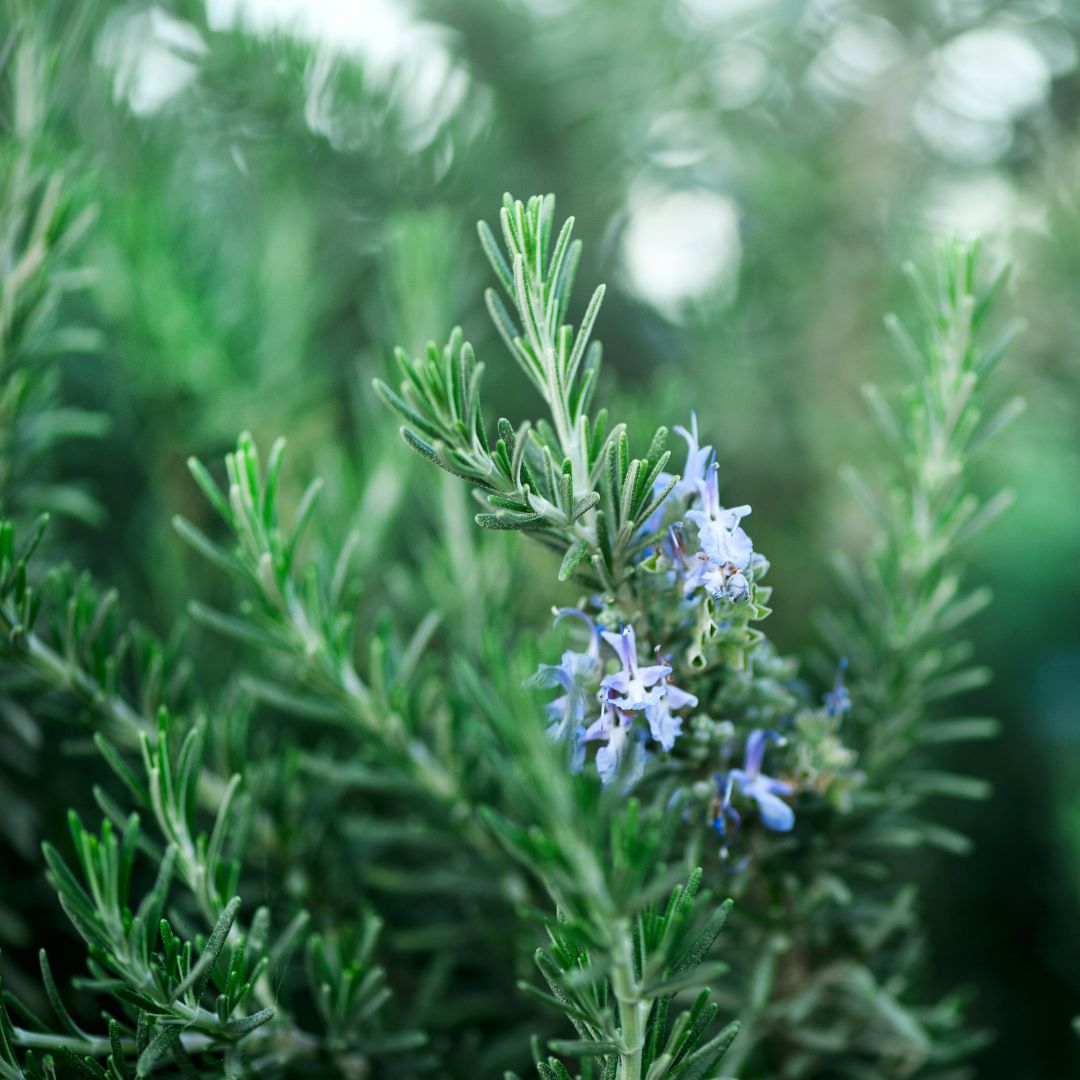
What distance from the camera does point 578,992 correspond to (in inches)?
12.4

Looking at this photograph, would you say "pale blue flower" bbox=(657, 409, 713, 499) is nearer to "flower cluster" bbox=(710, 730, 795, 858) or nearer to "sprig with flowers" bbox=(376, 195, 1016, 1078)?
"sprig with flowers" bbox=(376, 195, 1016, 1078)

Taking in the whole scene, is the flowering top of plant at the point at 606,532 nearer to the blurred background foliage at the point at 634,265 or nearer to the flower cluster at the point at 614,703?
the flower cluster at the point at 614,703

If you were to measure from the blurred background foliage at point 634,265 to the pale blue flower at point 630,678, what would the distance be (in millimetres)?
213

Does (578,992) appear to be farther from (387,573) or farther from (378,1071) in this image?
(387,573)

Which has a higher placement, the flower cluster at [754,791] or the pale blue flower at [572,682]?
the pale blue flower at [572,682]

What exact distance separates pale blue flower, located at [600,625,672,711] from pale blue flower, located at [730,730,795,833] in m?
0.06

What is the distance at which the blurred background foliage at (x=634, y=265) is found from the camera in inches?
25.2

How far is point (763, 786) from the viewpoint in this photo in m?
0.38

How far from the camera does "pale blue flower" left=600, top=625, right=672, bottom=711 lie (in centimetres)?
33

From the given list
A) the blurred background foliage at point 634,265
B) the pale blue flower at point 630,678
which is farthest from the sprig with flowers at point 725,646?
the blurred background foliage at point 634,265

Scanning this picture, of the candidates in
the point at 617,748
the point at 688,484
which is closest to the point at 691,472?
the point at 688,484

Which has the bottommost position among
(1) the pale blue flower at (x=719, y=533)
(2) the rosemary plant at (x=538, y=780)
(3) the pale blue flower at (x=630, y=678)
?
(2) the rosemary plant at (x=538, y=780)

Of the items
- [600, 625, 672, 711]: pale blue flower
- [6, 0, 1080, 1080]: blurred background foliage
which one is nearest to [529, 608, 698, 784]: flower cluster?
[600, 625, 672, 711]: pale blue flower

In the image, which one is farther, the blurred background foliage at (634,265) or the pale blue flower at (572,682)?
the blurred background foliage at (634,265)
